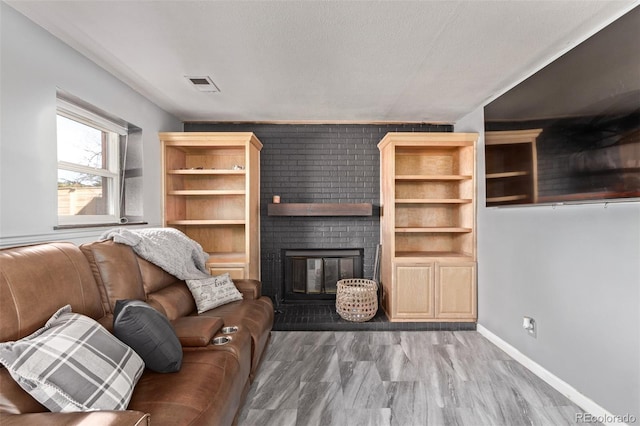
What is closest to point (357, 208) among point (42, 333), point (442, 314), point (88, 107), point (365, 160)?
point (365, 160)

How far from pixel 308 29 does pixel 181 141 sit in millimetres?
2199

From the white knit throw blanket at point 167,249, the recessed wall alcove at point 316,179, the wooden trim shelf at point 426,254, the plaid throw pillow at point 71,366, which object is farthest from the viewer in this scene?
the recessed wall alcove at point 316,179

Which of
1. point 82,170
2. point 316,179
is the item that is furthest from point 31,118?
point 316,179

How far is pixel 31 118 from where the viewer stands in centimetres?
198

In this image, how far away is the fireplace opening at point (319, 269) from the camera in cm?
433

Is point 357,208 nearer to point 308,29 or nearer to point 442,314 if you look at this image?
point 442,314

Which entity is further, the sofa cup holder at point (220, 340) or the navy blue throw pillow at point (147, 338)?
the sofa cup holder at point (220, 340)

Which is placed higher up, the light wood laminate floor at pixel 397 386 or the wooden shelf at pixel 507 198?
the wooden shelf at pixel 507 198

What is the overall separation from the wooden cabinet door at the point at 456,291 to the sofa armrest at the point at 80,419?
3.18 m

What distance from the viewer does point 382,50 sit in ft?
7.67

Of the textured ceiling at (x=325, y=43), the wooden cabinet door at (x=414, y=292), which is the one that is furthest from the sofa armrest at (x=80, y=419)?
the wooden cabinet door at (x=414, y=292)

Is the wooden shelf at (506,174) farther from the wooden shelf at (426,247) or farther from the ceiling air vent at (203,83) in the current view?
the ceiling air vent at (203,83)

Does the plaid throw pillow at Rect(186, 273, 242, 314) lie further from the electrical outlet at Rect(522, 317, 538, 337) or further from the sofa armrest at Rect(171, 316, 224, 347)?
the electrical outlet at Rect(522, 317, 538, 337)

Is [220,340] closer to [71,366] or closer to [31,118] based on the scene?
A: [71,366]
